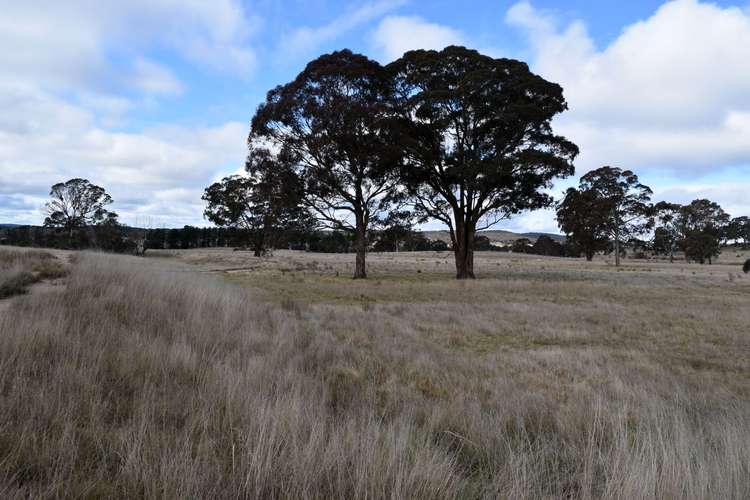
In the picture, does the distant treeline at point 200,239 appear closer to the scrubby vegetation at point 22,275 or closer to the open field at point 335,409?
the scrubby vegetation at point 22,275

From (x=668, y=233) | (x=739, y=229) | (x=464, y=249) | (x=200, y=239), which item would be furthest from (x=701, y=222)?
(x=200, y=239)

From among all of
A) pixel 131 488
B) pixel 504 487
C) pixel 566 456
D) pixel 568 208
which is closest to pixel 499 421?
pixel 566 456

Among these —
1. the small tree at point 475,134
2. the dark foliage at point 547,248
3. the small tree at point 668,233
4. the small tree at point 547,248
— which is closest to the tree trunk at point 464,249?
the small tree at point 475,134

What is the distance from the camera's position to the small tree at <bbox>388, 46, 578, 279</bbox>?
23016 millimetres

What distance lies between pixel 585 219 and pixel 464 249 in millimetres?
36789

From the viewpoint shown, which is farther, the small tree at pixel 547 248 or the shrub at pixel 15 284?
the small tree at pixel 547 248

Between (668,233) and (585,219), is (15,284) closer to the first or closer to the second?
(585,219)

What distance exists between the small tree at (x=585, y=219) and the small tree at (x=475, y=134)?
3243cm

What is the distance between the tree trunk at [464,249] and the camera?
26.2 m

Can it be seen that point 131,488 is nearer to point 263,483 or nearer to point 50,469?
point 50,469

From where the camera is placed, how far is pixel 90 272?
345 inches

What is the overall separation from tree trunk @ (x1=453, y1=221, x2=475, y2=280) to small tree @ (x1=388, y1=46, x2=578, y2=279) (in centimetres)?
6

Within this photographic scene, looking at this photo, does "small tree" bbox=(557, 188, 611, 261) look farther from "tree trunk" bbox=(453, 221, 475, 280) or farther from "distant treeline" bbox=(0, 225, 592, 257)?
"tree trunk" bbox=(453, 221, 475, 280)

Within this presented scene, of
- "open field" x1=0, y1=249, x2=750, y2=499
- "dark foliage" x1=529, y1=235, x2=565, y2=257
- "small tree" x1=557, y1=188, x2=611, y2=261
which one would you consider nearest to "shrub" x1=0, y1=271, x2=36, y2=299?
"open field" x1=0, y1=249, x2=750, y2=499
